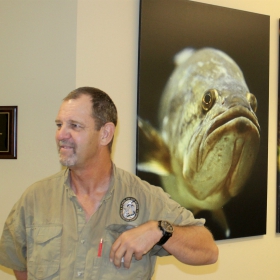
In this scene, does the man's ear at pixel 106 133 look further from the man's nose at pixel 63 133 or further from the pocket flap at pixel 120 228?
the pocket flap at pixel 120 228

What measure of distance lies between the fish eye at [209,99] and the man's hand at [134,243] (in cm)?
168

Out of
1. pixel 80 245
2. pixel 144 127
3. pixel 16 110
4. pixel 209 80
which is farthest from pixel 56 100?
pixel 80 245

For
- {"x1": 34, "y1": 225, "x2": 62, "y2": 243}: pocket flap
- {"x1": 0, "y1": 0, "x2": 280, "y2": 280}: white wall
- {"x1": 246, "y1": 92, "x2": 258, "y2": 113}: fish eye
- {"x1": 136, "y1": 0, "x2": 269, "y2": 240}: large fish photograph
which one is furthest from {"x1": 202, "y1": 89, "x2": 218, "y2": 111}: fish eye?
{"x1": 34, "y1": 225, "x2": 62, "y2": 243}: pocket flap

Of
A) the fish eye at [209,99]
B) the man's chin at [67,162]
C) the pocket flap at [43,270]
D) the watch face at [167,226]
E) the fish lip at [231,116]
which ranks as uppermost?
the fish eye at [209,99]

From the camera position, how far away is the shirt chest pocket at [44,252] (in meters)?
1.67

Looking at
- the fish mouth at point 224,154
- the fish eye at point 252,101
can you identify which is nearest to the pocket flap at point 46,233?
the fish mouth at point 224,154

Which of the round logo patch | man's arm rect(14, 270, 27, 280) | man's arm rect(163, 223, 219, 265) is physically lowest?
man's arm rect(14, 270, 27, 280)

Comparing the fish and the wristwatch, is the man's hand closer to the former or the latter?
the wristwatch

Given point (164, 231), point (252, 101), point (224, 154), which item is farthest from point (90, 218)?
point (252, 101)

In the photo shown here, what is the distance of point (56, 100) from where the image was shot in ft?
9.06

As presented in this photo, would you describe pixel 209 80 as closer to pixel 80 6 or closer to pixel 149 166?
pixel 149 166

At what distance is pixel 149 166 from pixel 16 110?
2.79 feet

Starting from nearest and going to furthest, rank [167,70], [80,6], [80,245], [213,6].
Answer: [80,245] < [80,6] < [167,70] < [213,6]

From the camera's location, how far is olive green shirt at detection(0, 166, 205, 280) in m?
1.67
